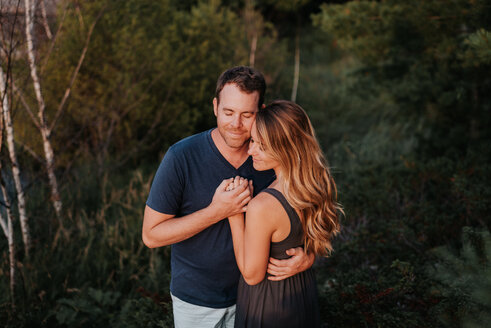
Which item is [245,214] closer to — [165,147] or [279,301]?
[279,301]

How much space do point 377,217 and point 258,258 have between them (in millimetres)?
3319

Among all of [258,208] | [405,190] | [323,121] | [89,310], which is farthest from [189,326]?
[323,121]

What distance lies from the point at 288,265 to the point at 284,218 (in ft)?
0.94

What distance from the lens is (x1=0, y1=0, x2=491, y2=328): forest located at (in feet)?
10.9

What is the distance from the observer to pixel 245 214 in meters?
2.32

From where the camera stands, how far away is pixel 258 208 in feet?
6.54

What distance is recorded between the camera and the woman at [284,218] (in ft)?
6.77

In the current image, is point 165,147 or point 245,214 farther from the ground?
point 245,214

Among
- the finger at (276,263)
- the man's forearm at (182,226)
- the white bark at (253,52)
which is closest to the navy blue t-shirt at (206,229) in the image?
the man's forearm at (182,226)

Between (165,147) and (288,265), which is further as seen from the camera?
(165,147)

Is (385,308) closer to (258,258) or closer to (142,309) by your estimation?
(258,258)

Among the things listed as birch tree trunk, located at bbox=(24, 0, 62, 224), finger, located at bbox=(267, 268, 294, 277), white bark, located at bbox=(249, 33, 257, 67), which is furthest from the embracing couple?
white bark, located at bbox=(249, 33, 257, 67)

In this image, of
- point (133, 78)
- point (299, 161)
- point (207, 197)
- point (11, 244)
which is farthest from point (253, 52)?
point (299, 161)

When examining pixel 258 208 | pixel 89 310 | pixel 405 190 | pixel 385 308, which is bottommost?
pixel 89 310
